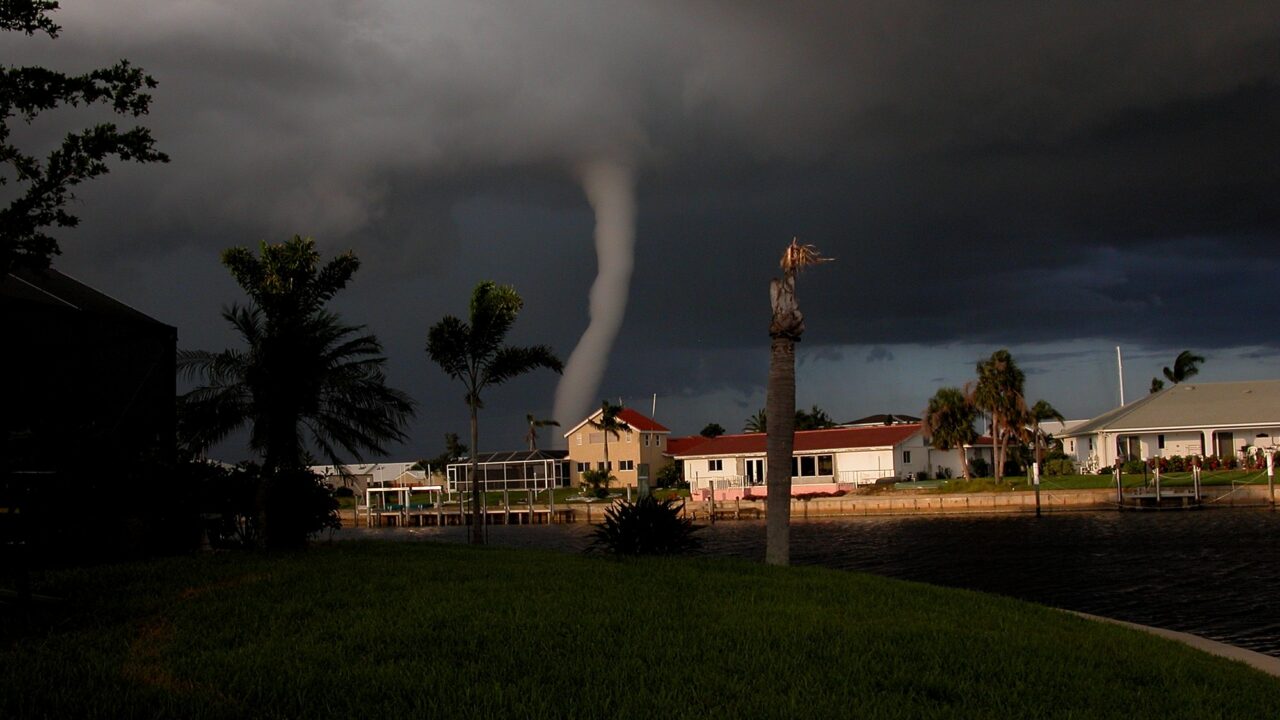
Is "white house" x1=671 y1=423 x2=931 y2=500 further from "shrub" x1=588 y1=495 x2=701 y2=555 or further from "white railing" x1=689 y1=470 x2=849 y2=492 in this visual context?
"shrub" x1=588 y1=495 x2=701 y2=555

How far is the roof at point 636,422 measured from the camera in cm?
9856

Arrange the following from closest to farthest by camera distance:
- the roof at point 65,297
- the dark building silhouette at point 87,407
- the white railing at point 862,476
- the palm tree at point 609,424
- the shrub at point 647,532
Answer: the dark building silhouette at point 87,407
the shrub at point 647,532
the roof at point 65,297
the white railing at point 862,476
the palm tree at point 609,424

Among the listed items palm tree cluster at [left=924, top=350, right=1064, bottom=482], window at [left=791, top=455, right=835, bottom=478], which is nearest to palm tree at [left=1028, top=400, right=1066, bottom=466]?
palm tree cluster at [left=924, top=350, right=1064, bottom=482]

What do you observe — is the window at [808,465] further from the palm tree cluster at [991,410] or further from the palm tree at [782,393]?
the palm tree at [782,393]

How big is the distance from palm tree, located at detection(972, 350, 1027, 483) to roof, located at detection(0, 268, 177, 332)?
5506cm

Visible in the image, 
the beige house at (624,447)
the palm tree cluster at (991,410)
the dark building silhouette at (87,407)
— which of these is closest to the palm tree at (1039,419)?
the palm tree cluster at (991,410)

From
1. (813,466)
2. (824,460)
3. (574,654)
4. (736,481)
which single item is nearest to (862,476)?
(824,460)

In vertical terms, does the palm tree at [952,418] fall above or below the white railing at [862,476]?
above

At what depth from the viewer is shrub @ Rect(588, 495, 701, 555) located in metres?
20.0

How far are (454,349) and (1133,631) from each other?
86.1ft

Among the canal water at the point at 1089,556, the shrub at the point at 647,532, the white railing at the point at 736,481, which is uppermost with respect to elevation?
the shrub at the point at 647,532

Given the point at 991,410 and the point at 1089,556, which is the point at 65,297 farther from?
the point at 991,410

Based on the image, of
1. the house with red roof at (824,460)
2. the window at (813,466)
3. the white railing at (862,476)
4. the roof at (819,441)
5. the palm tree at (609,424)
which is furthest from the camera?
the palm tree at (609,424)

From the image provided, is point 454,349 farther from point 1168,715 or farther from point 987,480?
point 987,480
